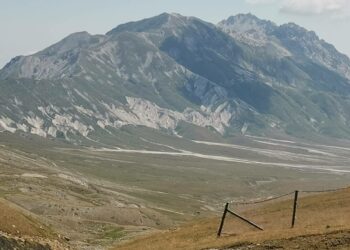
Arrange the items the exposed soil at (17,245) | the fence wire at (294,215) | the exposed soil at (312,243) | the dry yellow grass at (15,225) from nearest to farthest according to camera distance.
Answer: the exposed soil at (312,243) < the exposed soil at (17,245) < the fence wire at (294,215) < the dry yellow grass at (15,225)

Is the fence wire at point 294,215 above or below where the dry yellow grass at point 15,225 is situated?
above

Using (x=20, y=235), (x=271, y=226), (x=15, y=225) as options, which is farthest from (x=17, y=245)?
(x=271, y=226)

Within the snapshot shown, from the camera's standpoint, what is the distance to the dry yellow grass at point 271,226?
44.9 meters

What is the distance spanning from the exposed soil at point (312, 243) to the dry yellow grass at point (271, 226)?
105cm

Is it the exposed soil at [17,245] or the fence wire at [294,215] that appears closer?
the exposed soil at [17,245]

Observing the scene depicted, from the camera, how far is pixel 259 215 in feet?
205

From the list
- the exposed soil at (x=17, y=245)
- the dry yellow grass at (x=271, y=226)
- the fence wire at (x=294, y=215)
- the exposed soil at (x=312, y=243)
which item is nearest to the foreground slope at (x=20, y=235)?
the exposed soil at (x=17, y=245)

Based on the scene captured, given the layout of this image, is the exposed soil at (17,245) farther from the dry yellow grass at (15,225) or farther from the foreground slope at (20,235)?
the dry yellow grass at (15,225)

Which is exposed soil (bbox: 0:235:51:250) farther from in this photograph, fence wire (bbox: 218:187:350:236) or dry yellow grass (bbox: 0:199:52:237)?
fence wire (bbox: 218:187:350:236)

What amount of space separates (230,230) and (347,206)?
12771 millimetres

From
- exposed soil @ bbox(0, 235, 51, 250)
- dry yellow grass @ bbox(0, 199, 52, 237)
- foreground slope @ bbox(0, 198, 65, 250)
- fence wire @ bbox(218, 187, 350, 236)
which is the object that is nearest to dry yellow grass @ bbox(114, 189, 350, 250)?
fence wire @ bbox(218, 187, 350, 236)

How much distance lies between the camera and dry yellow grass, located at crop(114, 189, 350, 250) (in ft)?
147

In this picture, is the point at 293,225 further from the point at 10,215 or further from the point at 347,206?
the point at 10,215

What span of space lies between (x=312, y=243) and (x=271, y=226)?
12938 mm
